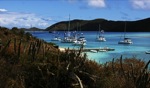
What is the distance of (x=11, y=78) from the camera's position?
11.8 meters

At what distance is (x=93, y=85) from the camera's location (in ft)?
40.1

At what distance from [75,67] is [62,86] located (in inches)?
30.1

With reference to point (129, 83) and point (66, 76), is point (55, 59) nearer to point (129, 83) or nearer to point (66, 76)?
point (66, 76)

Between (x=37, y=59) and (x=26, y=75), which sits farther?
(x=37, y=59)

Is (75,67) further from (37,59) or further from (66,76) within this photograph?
(37,59)

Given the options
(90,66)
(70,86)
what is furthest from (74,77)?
(90,66)

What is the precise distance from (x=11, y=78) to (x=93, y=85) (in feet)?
8.52

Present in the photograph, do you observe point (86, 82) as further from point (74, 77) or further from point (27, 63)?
point (27, 63)

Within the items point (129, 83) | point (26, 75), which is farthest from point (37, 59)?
point (129, 83)

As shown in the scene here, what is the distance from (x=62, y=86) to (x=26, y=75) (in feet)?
3.95

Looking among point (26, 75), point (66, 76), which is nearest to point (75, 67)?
point (66, 76)

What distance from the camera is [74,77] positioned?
11961mm

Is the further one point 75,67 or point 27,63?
point 27,63

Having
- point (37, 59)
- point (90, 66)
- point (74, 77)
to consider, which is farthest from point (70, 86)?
point (37, 59)
